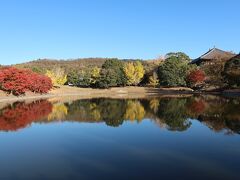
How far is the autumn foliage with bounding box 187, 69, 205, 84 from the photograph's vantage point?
66.1m

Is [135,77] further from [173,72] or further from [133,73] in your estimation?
[173,72]

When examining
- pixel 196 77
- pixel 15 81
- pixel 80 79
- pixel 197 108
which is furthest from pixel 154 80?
pixel 197 108

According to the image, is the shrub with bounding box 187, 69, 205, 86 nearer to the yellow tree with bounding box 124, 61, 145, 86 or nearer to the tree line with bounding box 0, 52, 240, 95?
the tree line with bounding box 0, 52, 240, 95

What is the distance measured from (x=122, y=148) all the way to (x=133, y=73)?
63.7m

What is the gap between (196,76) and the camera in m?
66.1

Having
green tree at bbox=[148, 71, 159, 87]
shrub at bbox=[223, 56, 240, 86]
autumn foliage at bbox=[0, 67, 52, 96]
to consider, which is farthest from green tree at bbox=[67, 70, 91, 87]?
shrub at bbox=[223, 56, 240, 86]

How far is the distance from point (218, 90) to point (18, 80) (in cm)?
3191

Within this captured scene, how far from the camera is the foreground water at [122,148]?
9719mm

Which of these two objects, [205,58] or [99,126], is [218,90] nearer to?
[205,58]

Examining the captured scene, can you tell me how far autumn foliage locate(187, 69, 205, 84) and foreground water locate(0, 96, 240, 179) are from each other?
44.1 metres

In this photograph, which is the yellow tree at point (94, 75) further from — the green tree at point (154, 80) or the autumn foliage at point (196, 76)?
the autumn foliage at point (196, 76)

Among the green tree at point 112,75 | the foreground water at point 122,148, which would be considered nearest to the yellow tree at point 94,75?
the green tree at point 112,75

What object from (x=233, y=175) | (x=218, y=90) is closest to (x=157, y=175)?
(x=233, y=175)

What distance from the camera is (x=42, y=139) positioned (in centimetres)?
1627
